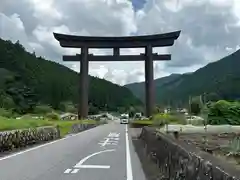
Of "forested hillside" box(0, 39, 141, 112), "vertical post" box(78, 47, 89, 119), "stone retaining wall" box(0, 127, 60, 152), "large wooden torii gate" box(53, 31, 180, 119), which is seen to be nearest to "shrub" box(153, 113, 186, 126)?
"large wooden torii gate" box(53, 31, 180, 119)

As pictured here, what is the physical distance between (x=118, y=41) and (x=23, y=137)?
41.6 meters

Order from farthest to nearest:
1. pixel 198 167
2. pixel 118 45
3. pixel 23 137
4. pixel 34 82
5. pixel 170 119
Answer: pixel 34 82, pixel 118 45, pixel 170 119, pixel 23 137, pixel 198 167

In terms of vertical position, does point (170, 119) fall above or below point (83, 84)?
below

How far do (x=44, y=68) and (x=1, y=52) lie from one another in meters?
23.7

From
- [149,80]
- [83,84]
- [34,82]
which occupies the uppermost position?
[34,82]

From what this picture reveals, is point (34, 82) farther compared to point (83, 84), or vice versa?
point (34, 82)

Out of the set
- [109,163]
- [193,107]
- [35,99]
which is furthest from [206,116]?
[35,99]

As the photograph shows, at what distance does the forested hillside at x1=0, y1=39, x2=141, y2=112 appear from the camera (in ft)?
379

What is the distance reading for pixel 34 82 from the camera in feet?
456

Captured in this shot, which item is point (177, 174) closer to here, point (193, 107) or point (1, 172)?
point (1, 172)

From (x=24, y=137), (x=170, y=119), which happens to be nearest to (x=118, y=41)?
(x=170, y=119)

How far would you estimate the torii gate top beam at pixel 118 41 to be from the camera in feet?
204

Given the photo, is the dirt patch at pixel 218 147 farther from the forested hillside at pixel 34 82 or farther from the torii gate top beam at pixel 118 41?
the forested hillside at pixel 34 82

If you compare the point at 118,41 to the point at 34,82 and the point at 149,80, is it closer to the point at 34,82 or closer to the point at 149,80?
the point at 149,80
